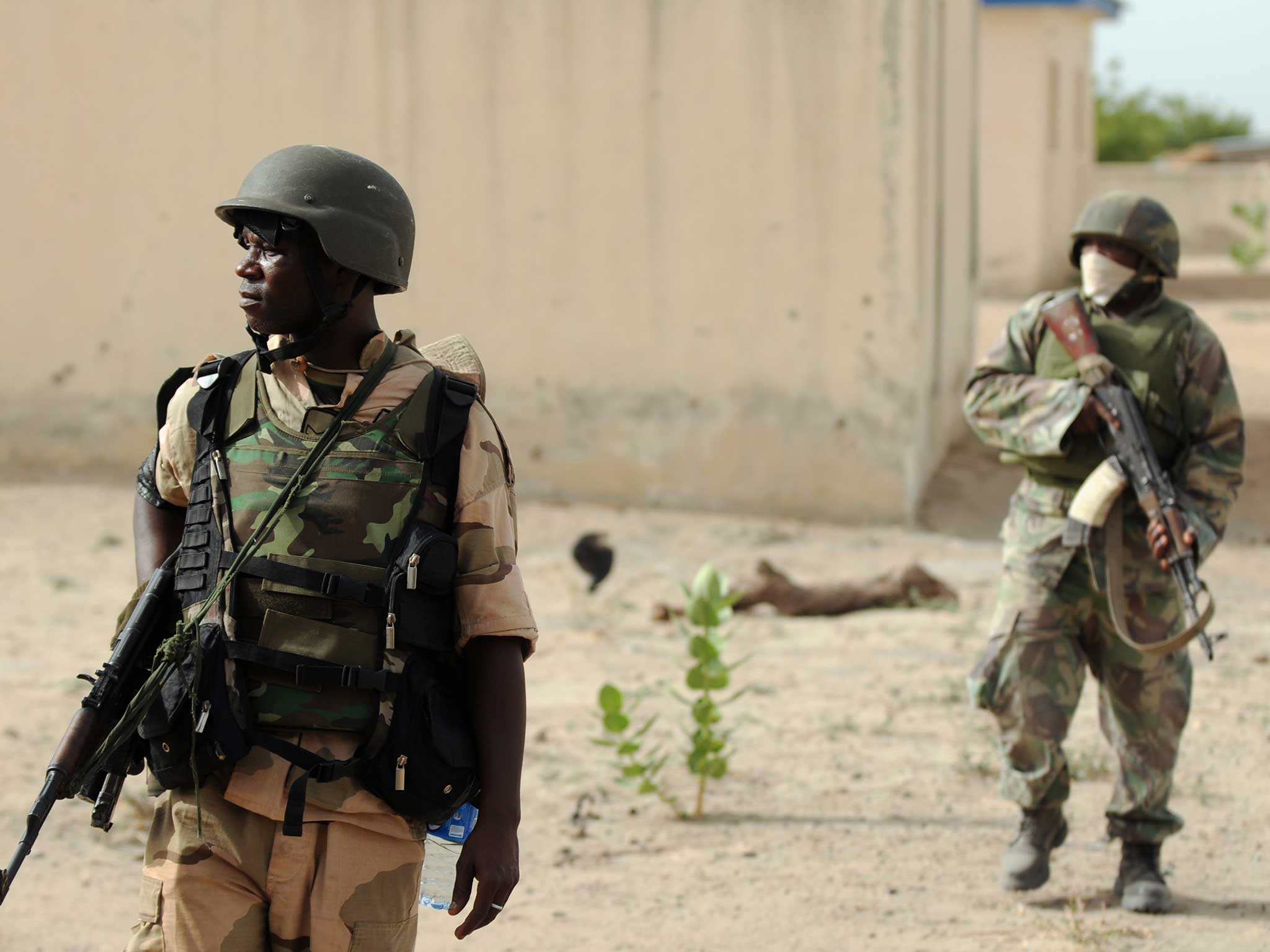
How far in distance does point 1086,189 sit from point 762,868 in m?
17.3

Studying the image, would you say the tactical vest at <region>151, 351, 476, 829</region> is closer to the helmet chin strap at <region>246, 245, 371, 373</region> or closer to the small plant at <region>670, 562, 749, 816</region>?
the helmet chin strap at <region>246, 245, 371, 373</region>

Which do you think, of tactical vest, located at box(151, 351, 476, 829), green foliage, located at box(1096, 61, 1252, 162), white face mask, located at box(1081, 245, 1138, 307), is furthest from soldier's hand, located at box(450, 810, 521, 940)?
green foliage, located at box(1096, 61, 1252, 162)

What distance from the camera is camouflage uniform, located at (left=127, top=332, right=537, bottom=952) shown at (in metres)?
2.08

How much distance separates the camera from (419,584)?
6.85 ft

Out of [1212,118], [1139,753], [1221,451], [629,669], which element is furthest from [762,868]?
[1212,118]

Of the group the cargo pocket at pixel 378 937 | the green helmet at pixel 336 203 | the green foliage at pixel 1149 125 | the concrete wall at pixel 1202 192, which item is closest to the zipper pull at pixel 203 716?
the cargo pocket at pixel 378 937

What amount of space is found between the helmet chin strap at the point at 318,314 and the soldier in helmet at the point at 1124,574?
2.23m

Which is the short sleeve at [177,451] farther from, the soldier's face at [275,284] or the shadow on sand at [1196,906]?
the shadow on sand at [1196,906]

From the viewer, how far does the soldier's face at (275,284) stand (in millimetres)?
2156

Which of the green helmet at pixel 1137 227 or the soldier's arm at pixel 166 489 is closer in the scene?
the soldier's arm at pixel 166 489

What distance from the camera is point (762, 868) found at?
4.16 m

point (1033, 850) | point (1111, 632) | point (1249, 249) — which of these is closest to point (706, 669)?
point (1033, 850)

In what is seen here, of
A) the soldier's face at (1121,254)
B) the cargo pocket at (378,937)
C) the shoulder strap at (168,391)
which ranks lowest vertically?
the cargo pocket at (378,937)

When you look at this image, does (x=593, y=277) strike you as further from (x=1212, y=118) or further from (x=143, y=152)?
(x=1212, y=118)
